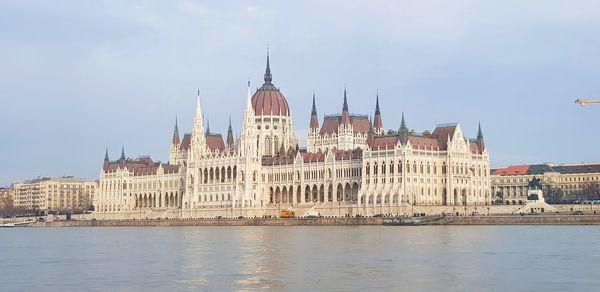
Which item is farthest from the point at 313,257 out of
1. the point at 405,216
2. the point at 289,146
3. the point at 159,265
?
the point at 289,146

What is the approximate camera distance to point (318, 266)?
185 feet

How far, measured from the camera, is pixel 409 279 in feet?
161

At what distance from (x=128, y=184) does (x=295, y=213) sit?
51980 mm

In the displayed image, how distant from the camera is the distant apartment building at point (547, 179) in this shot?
18375 cm

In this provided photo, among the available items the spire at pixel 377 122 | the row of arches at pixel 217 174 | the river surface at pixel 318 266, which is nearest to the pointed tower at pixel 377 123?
the spire at pixel 377 122

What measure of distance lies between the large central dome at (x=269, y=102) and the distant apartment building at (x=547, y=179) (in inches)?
1697

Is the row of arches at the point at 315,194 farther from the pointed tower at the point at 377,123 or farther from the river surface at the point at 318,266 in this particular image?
the river surface at the point at 318,266

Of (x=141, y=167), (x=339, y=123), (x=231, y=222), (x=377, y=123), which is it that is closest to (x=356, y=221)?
(x=231, y=222)

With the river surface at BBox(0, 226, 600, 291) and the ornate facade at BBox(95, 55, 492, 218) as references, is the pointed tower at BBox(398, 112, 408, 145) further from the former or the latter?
the river surface at BBox(0, 226, 600, 291)

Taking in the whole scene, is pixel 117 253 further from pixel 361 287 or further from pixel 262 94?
Result: pixel 262 94

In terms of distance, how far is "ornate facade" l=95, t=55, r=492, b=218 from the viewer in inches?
5655

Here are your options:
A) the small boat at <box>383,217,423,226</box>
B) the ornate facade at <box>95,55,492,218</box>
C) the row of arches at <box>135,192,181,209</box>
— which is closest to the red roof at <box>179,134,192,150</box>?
the ornate facade at <box>95,55,492,218</box>

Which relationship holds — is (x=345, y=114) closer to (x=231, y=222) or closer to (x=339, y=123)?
(x=339, y=123)

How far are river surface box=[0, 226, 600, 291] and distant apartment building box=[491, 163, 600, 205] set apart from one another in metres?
103
